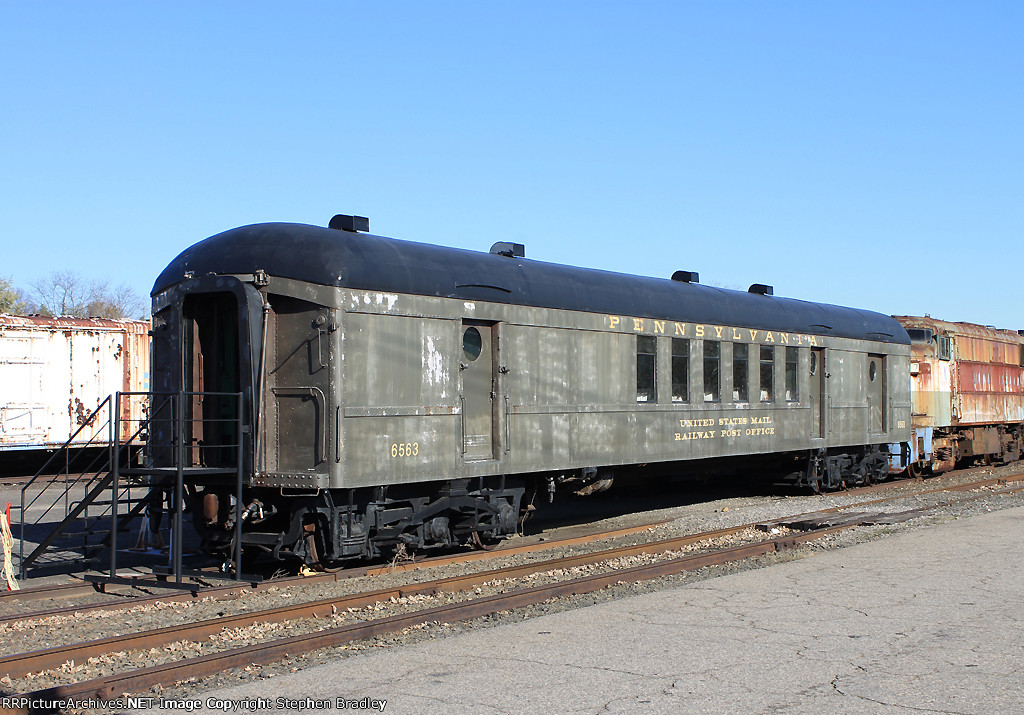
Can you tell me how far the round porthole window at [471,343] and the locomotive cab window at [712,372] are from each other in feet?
15.9

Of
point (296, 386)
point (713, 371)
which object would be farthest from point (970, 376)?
point (296, 386)

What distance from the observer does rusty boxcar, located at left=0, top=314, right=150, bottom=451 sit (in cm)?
2159

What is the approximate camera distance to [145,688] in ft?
20.0

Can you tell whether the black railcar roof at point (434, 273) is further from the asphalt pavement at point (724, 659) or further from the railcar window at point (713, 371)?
the asphalt pavement at point (724, 659)

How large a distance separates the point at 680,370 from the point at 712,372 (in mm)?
887

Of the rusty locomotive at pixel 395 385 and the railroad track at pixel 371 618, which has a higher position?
the rusty locomotive at pixel 395 385

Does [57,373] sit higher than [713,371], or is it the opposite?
[57,373]

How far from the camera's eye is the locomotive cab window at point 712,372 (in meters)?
15.1

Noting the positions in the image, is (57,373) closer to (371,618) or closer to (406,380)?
(406,380)

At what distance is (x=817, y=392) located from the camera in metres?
18.0

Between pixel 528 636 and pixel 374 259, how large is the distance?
180 inches

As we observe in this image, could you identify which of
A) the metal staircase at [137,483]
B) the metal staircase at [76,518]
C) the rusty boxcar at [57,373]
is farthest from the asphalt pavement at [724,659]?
the rusty boxcar at [57,373]

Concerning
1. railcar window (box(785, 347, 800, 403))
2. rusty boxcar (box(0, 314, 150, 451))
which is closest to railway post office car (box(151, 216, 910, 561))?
railcar window (box(785, 347, 800, 403))

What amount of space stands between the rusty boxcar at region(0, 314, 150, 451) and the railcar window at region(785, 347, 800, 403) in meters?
14.3
